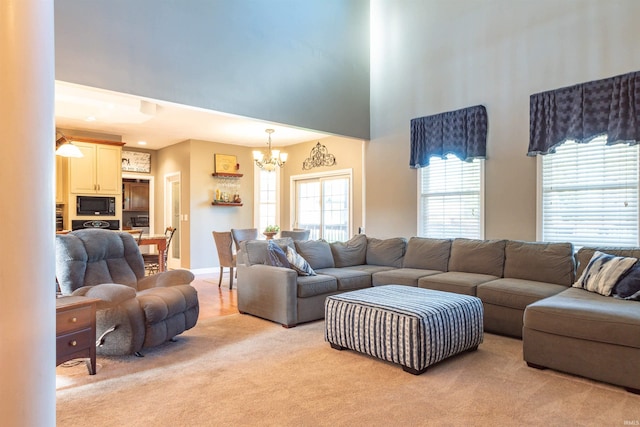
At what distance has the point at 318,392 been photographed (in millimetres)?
2562

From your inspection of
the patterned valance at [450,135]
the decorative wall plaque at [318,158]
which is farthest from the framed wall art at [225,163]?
the patterned valance at [450,135]

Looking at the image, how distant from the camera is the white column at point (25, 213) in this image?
1120 millimetres

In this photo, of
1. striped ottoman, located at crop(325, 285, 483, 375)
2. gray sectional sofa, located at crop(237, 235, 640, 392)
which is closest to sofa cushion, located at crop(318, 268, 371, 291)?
gray sectional sofa, located at crop(237, 235, 640, 392)

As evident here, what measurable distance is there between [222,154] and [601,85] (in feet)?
20.9

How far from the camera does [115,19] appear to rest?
3.79 m

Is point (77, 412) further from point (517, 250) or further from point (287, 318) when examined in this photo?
point (517, 250)

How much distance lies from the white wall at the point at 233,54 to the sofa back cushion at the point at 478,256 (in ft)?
8.20

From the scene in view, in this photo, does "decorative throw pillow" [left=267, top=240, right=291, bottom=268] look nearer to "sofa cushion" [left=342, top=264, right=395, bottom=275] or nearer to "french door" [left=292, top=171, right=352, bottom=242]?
"sofa cushion" [left=342, top=264, right=395, bottom=275]

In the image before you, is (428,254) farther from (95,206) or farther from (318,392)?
(95,206)

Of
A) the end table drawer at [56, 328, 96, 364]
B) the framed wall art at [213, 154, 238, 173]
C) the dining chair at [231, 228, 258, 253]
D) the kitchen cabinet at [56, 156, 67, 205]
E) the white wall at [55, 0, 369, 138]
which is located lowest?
the end table drawer at [56, 328, 96, 364]

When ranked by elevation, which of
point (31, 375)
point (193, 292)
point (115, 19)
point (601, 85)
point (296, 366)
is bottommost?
point (296, 366)

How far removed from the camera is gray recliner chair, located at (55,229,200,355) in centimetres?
306

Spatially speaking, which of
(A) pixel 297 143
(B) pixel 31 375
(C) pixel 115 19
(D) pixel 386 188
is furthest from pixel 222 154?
(B) pixel 31 375

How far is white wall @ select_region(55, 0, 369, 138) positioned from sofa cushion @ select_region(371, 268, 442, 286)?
7.59ft
